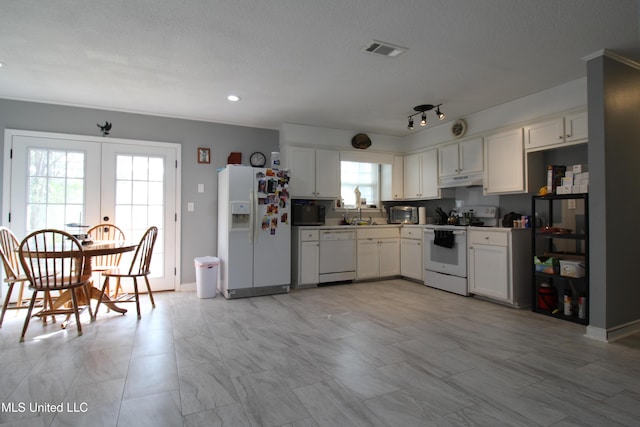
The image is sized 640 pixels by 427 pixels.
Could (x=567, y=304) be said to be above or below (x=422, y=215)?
below

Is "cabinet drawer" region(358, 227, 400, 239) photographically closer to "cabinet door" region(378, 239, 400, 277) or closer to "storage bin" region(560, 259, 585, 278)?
"cabinet door" region(378, 239, 400, 277)

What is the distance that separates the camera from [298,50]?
2908 mm

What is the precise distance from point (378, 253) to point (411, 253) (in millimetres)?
512

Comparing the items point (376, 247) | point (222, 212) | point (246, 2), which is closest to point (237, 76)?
point (246, 2)

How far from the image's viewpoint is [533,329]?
126 inches

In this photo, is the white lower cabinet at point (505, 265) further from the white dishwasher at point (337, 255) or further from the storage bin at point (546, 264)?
the white dishwasher at point (337, 255)

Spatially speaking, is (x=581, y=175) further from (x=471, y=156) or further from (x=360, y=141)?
(x=360, y=141)

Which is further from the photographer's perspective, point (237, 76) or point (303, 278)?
point (303, 278)

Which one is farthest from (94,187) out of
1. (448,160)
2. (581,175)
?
(581,175)

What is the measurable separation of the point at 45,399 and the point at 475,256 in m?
4.27

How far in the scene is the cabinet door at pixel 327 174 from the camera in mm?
5316

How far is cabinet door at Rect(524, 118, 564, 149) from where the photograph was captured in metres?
3.64

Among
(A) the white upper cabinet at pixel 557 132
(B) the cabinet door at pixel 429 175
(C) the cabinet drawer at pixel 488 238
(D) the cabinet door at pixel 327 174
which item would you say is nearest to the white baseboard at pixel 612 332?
(C) the cabinet drawer at pixel 488 238

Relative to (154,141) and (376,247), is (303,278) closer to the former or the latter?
(376,247)
